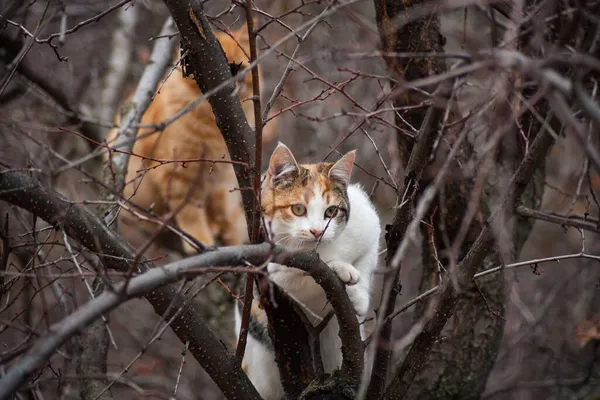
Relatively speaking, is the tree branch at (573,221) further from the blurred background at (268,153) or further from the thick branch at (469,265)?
the blurred background at (268,153)

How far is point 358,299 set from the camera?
372 cm

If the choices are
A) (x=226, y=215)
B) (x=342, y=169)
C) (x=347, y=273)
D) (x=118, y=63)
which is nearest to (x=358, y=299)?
(x=347, y=273)

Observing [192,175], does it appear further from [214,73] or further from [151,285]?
[151,285]

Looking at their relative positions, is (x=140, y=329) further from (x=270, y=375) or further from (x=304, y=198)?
(x=304, y=198)

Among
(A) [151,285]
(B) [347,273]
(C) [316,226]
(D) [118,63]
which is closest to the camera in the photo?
(A) [151,285]

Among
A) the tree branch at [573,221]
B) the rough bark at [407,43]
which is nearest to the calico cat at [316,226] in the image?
the rough bark at [407,43]

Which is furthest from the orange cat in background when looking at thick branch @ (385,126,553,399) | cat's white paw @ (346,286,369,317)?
thick branch @ (385,126,553,399)

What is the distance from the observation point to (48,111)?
22.4ft

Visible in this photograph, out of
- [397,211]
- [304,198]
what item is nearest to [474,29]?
[304,198]

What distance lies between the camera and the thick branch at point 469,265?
224cm

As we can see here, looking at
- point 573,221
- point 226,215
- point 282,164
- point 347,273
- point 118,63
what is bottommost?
point 573,221

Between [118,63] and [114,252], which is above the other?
[118,63]

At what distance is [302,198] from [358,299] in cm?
64

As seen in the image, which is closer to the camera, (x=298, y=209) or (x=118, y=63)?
(x=298, y=209)
